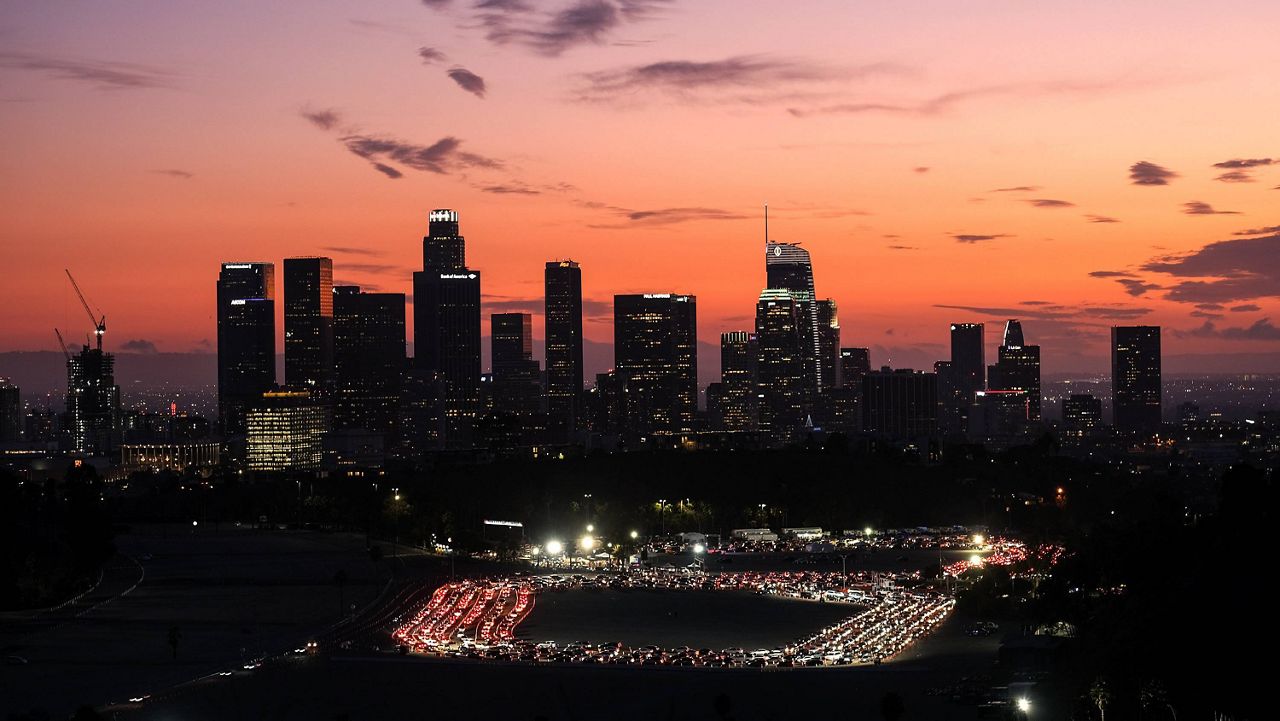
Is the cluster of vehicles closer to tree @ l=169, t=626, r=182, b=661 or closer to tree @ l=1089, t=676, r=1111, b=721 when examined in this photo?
Result: tree @ l=169, t=626, r=182, b=661

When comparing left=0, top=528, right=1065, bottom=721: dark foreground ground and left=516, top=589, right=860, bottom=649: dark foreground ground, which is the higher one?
left=0, top=528, right=1065, bottom=721: dark foreground ground

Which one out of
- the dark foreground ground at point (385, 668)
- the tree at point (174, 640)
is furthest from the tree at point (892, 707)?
the tree at point (174, 640)

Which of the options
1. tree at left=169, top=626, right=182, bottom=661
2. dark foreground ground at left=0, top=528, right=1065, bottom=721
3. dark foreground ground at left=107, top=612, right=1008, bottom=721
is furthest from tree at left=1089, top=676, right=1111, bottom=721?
tree at left=169, top=626, right=182, bottom=661

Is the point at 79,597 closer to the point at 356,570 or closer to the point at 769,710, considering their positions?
the point at 356,570

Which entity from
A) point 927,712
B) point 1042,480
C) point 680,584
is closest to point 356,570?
point 680,584

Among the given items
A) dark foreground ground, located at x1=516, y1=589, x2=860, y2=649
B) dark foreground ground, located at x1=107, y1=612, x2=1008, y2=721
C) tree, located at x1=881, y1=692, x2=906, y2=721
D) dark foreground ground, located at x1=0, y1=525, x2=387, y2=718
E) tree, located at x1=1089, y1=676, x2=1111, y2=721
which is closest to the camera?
tree, located at x1=1089, y1=676, x2=1111, y2=721

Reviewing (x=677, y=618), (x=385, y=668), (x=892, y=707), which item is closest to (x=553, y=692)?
(x=385, y=668)

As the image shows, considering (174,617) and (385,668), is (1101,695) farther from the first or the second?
(174,617)
